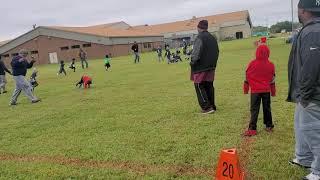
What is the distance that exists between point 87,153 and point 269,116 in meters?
3.32

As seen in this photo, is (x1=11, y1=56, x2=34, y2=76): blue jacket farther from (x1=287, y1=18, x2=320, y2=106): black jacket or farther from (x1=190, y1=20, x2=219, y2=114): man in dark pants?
(x1=287, y1=18, x2=320, y2=106): black jacket

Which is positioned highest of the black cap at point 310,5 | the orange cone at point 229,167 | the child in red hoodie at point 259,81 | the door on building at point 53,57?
the black cap at point 310,5

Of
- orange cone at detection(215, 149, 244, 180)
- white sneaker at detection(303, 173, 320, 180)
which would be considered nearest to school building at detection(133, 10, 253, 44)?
white sneaker at detection(303, 173, 320, 180)

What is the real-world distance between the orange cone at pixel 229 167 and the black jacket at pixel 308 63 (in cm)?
103

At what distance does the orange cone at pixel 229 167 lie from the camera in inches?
197

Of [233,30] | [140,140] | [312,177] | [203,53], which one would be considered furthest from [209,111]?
[233,30]

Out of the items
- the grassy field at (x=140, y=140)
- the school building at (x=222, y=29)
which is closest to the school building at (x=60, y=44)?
the school building at (x=222, y=29)

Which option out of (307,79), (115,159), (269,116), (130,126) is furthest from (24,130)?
(307,79)

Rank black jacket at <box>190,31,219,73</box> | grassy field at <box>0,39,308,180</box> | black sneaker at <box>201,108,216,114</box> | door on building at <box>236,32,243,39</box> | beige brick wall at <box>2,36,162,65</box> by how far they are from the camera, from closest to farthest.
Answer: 1. grassy field at <box>0,39,308,180</box>
2. black jacket at <box>190,31,219,73</box>
3. black sneaker at <box>201,108,216,114</box>
4. beige brick wall at <box>2,36,162,65</box>
5. door on building at <box>236,32,243,39</box>

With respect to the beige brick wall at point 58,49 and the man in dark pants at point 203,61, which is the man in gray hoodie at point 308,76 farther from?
the beige brick wall at point 58,49

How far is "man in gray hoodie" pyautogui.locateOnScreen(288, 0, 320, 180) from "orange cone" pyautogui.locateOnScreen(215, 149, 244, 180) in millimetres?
969

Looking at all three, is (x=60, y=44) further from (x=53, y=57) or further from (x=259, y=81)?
(x=259, y=81)

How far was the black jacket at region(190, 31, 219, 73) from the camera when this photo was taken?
10.6 m

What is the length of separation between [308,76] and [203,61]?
564 cm
